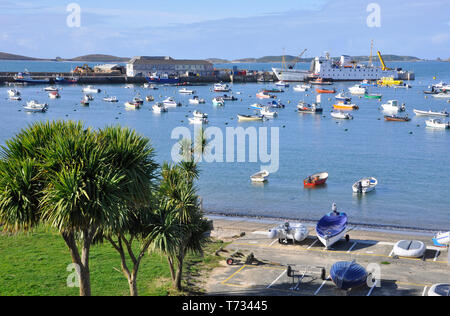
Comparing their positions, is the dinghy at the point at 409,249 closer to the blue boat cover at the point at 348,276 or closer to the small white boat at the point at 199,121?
the blue boat cover at the point at 348,276

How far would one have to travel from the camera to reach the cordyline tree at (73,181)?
15.6 meters

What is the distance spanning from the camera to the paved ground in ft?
69.4

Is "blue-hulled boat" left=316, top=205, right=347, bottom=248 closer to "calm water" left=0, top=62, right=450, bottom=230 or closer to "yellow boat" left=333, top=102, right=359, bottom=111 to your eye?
"calm water" left=0, top=62, right=450, bottom=230

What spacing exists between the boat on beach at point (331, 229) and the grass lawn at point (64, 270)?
5.48 m

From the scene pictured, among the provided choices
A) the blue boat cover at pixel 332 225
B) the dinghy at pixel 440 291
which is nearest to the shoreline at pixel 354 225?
the blue boat cover at pixel 332 225

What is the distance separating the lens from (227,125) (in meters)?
89.7

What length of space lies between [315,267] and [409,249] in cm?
573

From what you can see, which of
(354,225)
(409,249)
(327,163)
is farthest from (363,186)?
(409,249)

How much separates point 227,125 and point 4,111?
48.9 metres

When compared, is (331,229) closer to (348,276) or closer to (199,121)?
(348,276)

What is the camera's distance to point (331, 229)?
27641 millimetres

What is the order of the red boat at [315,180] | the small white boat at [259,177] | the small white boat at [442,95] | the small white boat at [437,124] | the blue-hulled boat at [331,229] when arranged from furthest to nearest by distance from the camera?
the small white boat at [442,95] → the small white boat at [437,124] → the small white boat at [259,177] → the red boat at [315,180] → the blue-hulled boat at [331,229]

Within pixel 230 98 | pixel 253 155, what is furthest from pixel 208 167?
pixel 230 98

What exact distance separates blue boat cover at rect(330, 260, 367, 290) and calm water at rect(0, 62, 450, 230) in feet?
43.9
